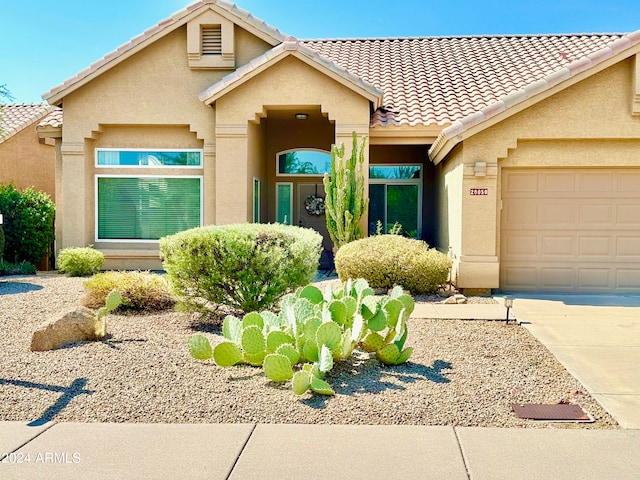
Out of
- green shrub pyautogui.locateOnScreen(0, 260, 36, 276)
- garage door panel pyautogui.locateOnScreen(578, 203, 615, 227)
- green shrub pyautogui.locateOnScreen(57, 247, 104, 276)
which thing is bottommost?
green shrub pyautogui.locateOnScreen(0, 260, 36, 276)

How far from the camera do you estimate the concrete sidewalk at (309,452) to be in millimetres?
3936

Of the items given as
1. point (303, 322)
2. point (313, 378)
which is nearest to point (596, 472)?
point (313, 378)

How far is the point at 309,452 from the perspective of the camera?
4.24 meters

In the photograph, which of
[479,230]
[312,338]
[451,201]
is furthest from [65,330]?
[451,201]

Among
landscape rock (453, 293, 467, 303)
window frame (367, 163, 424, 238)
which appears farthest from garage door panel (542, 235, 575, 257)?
window frame (367, 163, 424, 238)

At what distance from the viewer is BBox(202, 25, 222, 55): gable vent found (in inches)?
593

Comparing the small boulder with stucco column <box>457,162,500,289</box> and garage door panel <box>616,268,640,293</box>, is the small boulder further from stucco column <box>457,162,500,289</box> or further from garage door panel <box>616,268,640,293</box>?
garage door panel <box>616,268,640,293</box>

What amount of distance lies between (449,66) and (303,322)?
13.7 meters

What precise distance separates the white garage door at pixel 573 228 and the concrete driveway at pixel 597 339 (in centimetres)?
51

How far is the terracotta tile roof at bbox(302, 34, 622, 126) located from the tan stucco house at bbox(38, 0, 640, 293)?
8 centimetres

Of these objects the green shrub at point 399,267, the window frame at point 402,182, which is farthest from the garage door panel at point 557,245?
the window frame at point 402,182

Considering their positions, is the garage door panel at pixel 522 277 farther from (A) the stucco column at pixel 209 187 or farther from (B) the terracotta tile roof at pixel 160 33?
(B) the terracotta tile roof at pixel 160 33

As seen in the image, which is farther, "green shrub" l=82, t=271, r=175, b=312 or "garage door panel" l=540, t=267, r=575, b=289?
"garage door panel" l=540, t=267, r=575, b=289

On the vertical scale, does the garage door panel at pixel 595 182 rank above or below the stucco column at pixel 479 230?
above
